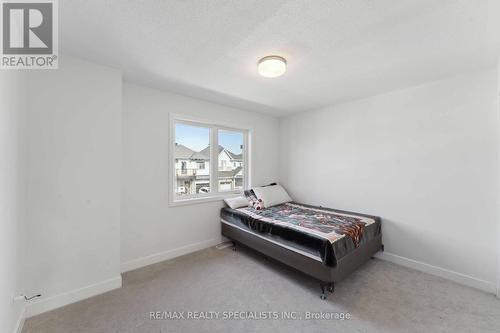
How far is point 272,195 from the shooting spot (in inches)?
143

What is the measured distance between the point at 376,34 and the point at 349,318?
2356 mm

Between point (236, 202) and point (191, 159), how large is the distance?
3.35 ft

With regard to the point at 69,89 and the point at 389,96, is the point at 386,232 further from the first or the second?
the point at 69,89

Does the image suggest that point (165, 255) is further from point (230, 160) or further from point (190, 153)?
point (230, 160)

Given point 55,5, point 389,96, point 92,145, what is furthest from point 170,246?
point 389,96

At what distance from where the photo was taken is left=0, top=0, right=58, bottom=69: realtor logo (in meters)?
1.35

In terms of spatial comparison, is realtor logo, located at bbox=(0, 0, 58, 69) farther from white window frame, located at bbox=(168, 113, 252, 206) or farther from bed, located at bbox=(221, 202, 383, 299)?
bed, located at bbox=(221, 202, 383, 299)

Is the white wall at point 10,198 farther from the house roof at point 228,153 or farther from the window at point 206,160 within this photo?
the house roof at point 228,153

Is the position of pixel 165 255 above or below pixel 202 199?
below

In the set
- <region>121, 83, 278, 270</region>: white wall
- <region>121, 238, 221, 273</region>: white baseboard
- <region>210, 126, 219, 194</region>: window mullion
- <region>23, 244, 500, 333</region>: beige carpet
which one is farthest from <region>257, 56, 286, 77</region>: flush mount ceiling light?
<region>121, 238, 221, 273</region>: white baseboard

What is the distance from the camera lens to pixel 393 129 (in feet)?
8.96

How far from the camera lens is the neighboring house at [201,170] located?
10.1 feet

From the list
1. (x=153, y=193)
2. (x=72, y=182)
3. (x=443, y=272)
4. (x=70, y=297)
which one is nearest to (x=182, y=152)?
(x=153, y=193)

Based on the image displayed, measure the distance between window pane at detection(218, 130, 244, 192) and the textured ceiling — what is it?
49.1 inches
